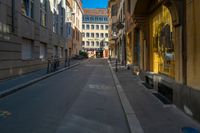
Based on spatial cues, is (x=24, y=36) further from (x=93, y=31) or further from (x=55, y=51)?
(x=93, y=31)

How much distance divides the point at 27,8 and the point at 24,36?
2.59 m

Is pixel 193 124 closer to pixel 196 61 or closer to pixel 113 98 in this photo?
pixel 196 61

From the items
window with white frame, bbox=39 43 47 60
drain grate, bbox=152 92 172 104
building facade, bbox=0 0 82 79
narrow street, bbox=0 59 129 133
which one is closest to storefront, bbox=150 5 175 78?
drain grate, bbox=152 92 172 104

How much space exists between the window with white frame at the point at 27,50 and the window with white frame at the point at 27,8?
77.0 inches

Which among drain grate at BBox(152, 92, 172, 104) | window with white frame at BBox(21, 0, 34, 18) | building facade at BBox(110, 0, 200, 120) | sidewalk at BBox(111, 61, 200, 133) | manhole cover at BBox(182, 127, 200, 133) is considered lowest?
manhole cover at BBox(182, 127, 200, 133)

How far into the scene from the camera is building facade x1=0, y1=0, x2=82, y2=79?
16031 millimetres

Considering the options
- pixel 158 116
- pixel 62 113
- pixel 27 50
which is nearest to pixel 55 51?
pixel 27 50

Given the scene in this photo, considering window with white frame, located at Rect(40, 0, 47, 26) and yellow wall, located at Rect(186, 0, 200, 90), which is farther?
window with white frame, located at Rect(40, 0, 47, 26)

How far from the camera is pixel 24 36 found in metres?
20.0

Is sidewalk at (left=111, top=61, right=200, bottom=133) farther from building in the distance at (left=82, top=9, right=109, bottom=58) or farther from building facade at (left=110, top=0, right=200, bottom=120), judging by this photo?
building in the distance at (left=82, top=9, right=109, bottom=58)

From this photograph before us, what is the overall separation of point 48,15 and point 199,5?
76.7 feet

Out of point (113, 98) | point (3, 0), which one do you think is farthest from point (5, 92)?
point (3, 0)

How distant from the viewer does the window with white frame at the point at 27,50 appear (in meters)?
20.6

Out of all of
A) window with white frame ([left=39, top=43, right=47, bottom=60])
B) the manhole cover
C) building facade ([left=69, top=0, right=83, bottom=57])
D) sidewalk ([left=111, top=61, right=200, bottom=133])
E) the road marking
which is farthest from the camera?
building facade ([left=69, top=0, right=83, bottom=57])
